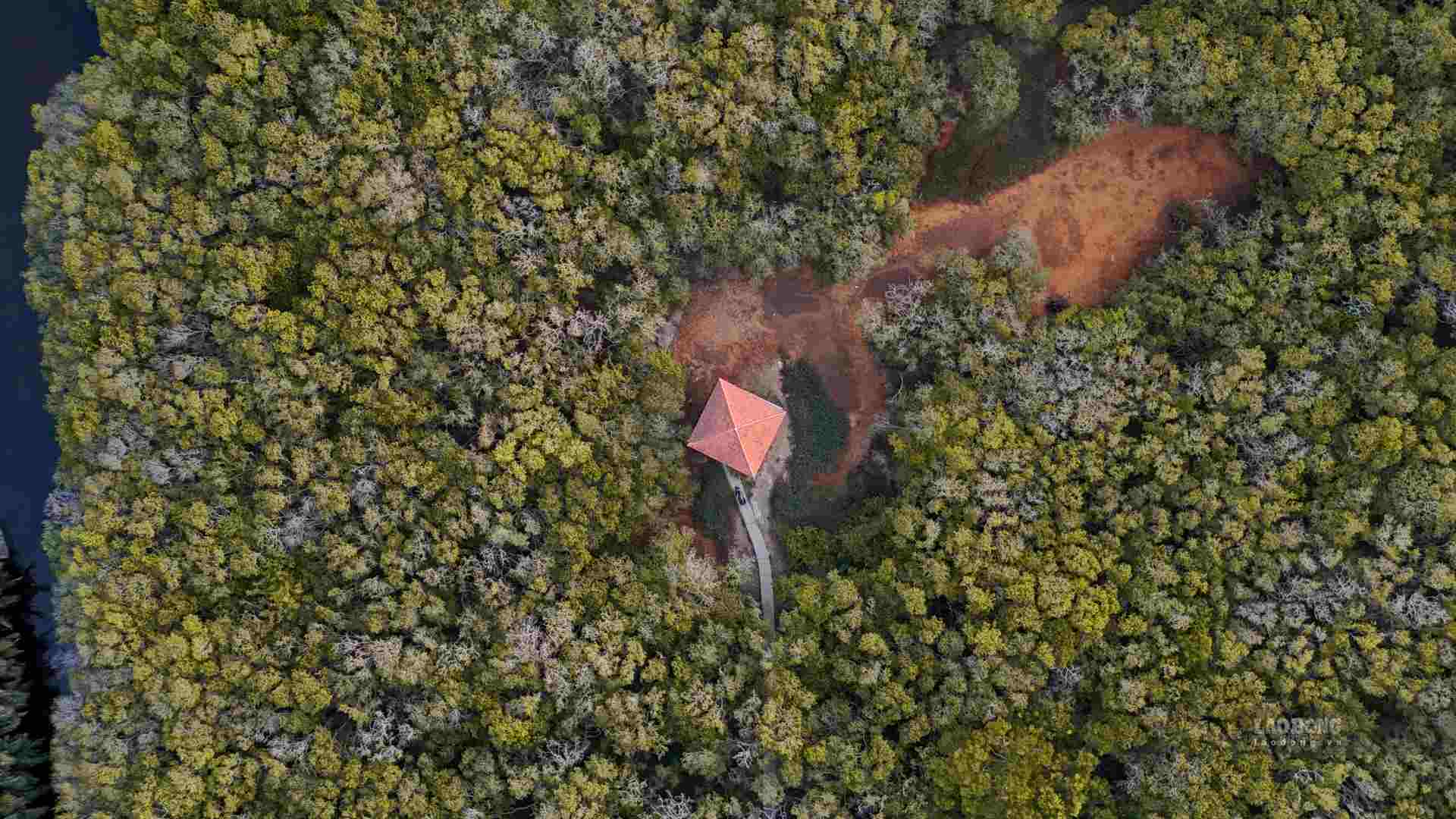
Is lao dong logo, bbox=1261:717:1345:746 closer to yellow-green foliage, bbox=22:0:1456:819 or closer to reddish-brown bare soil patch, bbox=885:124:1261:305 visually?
yellow-green foliage, bbox=22:0:1456:819

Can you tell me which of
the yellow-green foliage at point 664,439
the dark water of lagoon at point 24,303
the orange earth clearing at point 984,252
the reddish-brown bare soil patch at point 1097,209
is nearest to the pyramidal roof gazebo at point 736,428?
the orange earth clearing at point 984,252

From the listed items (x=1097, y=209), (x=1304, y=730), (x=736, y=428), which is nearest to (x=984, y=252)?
(x=1097, y=209)

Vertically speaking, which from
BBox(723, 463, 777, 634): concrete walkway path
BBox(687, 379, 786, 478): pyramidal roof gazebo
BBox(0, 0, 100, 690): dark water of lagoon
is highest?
BBox(0, 0, 100, 690): dark water of lagoon

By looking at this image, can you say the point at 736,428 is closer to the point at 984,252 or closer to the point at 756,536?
the point at 756,536

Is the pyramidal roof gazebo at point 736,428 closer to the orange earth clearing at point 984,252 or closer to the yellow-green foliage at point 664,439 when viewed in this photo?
the orange earth clearing at point 984,252

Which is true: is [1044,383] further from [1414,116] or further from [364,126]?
[364,126]

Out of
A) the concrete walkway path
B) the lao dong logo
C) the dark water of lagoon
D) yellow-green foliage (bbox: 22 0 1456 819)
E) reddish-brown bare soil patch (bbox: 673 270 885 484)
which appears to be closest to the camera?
the lao dong logo

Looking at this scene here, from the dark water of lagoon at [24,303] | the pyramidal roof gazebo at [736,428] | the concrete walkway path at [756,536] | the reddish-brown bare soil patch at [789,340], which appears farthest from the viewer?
the reddish-brown bare soil patch at [789,340]

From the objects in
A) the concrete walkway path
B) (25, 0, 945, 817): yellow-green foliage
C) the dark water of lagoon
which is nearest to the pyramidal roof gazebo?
the concrete walkway path
